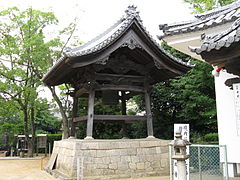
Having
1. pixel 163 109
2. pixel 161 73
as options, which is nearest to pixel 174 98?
pixel 163 109

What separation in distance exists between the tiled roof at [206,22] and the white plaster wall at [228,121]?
5.22 feet

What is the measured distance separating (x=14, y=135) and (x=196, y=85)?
17.2 meters

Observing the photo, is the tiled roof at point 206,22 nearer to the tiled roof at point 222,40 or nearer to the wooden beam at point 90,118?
the tiled roof at point 222,40

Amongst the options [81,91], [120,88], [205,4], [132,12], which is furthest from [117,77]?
[205,4]

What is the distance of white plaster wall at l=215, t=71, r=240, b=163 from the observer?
6.10 meters

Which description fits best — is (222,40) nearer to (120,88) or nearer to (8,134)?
(120,88)

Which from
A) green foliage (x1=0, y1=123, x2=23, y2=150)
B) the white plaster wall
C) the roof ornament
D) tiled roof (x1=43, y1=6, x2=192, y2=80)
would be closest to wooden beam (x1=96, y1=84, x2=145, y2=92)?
tiled roof (x1=43, y1=6, x2=192, y2=80)

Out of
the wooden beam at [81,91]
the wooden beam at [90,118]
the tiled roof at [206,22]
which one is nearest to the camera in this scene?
the tiled roof at [206,22]

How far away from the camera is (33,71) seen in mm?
16844

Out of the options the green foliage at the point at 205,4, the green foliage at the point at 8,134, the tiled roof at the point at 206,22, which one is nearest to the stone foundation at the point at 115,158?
the tiled roof at the point at 206,22

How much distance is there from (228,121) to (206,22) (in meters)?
2.64

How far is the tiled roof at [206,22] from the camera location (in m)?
5.10

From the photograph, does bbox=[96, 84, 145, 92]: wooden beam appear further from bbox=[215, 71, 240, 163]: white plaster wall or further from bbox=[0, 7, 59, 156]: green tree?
bbox=[0, 7, 59, 156]: green tree

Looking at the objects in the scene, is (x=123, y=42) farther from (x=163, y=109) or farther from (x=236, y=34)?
(x=163, y=109)
